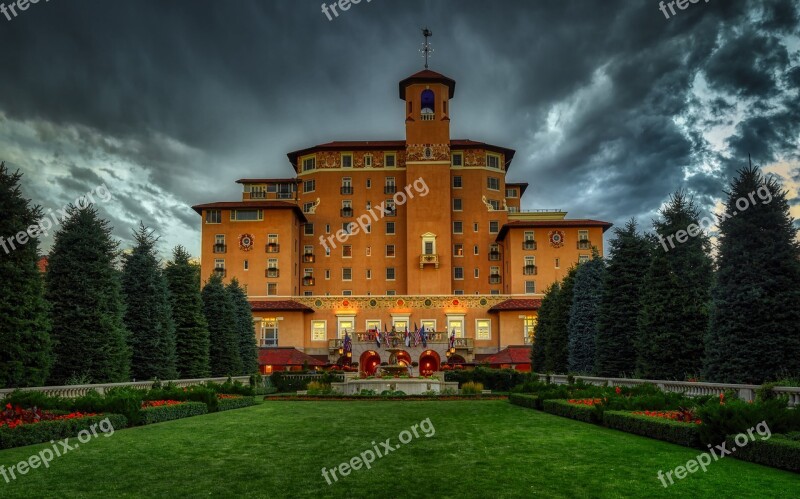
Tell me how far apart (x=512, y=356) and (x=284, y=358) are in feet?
74.3

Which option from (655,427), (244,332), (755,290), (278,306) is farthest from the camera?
(278,306)

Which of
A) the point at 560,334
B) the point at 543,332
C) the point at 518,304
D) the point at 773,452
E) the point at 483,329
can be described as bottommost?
the point at 773,452

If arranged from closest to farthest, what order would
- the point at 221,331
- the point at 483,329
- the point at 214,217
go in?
the point at 221,331 → the point at 483,329 → the point at 214,217

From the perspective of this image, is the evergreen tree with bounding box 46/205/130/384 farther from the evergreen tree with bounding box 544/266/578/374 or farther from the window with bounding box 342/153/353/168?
the window with bounding box 342/153/353/168

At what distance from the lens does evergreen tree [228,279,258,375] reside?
51.2 m

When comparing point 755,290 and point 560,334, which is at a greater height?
point 755,290

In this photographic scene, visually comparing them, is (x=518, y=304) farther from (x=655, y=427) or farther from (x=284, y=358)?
(x=655, y=427)

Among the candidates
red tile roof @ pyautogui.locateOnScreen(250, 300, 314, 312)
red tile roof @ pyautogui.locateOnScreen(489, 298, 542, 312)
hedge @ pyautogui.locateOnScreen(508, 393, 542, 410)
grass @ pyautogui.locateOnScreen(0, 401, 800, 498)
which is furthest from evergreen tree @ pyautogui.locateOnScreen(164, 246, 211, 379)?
red tile roof @ pyautogui.locateOnScreen(489, 298, 542, 312)

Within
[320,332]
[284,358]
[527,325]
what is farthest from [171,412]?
[527,325]

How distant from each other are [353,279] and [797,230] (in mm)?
61815

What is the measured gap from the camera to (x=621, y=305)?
1340 inches

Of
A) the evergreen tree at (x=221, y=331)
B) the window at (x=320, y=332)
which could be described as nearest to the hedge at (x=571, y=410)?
the evergreen tree at (x=221, y=331)

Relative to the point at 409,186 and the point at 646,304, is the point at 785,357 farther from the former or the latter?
the point at 409,186

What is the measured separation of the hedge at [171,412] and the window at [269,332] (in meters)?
46.5
